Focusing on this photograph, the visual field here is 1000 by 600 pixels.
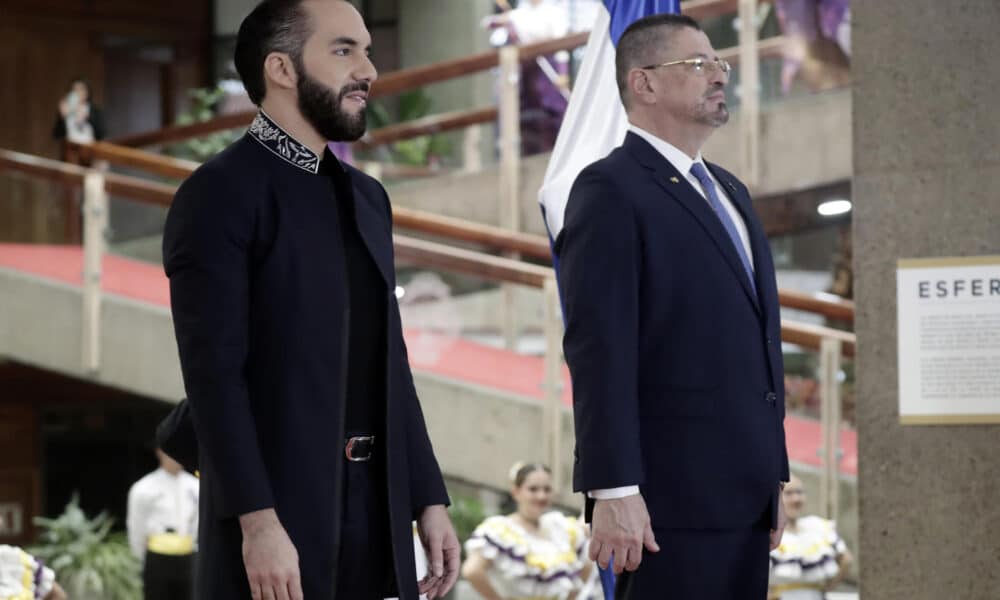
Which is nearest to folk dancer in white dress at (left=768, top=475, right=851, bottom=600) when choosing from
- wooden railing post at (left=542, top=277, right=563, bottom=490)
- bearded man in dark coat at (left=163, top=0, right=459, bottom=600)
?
wooden railing post at (left=542, top=277, right=563, bottom=490)

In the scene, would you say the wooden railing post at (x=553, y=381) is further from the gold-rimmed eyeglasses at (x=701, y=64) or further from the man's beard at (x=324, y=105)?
the man's beard at (x=324, y=105)

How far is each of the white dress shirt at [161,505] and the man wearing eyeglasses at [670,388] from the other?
565 cm

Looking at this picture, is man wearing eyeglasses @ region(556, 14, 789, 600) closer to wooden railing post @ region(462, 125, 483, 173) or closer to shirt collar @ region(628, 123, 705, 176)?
shirt collar @ region(628, 123, 705, 176)

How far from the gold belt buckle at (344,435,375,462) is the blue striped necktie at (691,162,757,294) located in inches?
31.1

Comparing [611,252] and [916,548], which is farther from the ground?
[611,252]

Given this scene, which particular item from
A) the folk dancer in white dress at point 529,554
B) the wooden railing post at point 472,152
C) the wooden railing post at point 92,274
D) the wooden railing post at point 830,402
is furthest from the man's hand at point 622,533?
the wooden railing post at point 472,152

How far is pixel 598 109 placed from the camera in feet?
12.5

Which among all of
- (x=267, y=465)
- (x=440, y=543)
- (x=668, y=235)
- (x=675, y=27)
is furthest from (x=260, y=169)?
(x=675, y=27)

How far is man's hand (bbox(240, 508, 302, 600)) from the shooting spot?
1952mm

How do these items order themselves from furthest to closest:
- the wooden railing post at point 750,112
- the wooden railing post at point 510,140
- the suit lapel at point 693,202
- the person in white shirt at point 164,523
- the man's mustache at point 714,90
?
the wooden railing post at point 510,140, the wooden railing post at point 750,112, the person in white shirt at point 164,523, the man's mustache at point 714,90, the suit lapel at point 693,202

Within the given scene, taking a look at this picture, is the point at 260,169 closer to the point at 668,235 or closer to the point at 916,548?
the point at 668,235

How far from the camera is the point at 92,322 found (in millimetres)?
8445

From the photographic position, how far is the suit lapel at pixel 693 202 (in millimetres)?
2574

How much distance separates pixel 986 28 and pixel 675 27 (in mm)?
1196
